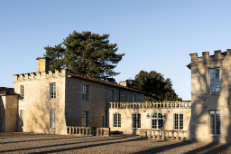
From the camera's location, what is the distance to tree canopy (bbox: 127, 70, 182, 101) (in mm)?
45688

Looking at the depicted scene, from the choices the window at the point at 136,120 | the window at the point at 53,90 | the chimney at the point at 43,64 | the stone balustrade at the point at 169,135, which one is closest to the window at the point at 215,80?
the stone balustrade at the point at 169,135

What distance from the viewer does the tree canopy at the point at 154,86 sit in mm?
45688

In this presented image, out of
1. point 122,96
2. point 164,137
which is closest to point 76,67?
point 122,96

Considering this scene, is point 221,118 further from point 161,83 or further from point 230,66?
point 161,83


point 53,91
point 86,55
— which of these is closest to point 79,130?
point 53,91

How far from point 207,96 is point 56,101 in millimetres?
12658

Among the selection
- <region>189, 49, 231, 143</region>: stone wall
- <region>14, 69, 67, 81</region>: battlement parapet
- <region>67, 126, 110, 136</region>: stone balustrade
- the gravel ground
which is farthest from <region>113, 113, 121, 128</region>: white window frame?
the gravel ground

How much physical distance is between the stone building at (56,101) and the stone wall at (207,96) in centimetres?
→ 1032

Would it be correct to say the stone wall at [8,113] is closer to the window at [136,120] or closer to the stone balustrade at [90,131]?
the stone balustrade at [90,131]

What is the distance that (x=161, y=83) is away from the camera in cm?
4750

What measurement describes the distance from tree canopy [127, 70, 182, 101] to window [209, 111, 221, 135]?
2718cm

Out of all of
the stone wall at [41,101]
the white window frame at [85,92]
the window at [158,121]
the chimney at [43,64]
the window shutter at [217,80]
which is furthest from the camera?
the chimney at [43,64]

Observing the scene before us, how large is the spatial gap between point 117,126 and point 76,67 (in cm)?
1576

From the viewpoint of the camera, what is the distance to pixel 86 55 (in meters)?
41.5
